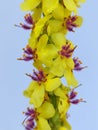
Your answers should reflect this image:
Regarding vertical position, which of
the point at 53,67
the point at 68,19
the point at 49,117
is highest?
the point at 68,19

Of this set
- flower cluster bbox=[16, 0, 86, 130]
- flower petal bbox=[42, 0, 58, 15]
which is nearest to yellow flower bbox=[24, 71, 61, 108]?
flower cluster bbox=[16, 0, 86, 130]

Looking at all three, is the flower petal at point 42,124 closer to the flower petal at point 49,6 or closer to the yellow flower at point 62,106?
the yellow flower at point 62,106

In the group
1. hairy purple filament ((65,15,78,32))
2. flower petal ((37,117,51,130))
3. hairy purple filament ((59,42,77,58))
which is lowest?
flower petal ((37,117,51,130))

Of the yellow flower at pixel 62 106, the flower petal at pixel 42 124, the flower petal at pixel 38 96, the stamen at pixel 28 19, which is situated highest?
the stamen at pixel 28 19

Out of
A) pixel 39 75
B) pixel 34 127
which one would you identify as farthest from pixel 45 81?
pixel 34 127

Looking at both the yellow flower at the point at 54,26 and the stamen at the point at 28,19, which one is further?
the stamen at the point at 28,19

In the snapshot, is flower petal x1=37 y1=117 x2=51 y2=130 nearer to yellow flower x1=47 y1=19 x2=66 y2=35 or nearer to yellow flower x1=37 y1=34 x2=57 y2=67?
yellow flower x1=37 y1=34 x2=57 y2=67

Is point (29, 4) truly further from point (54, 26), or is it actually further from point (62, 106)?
point (62, 106)

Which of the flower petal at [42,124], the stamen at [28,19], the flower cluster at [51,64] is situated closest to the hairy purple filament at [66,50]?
the flower cluster at [51,64]

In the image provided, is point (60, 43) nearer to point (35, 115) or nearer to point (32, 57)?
point (32, 57)
